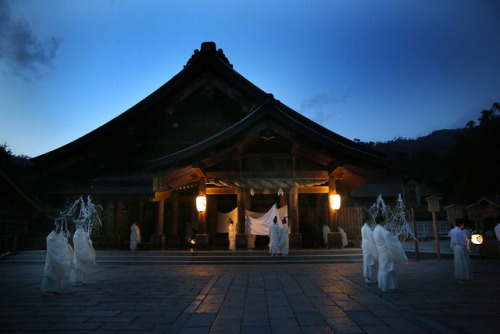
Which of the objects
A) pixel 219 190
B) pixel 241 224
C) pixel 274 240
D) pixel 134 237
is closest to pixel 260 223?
pixel 241 224

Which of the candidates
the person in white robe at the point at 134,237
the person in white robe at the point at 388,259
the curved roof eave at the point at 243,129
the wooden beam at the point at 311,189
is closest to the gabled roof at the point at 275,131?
the curved roof eave at the point at 243,129

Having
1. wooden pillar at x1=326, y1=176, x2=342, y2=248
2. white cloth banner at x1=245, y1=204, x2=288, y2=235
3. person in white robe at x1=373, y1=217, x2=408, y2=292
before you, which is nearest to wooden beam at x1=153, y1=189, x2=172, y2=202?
white cloth banner at x1=245, y1=204, x2=288, y2=235

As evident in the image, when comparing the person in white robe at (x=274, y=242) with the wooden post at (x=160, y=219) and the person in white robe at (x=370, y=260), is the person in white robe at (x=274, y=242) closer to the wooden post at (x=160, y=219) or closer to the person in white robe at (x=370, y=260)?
the person in white robe at (x=370, y=260)

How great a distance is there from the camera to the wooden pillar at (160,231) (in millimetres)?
16688

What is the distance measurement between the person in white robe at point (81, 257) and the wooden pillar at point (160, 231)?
809 cm

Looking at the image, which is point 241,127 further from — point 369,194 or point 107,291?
point 369,194

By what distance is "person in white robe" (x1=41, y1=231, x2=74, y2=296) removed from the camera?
701 cm

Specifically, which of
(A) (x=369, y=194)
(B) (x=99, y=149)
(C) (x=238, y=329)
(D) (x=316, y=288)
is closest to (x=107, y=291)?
(C) (x=238, y=329)

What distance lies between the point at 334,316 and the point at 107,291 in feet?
17.2

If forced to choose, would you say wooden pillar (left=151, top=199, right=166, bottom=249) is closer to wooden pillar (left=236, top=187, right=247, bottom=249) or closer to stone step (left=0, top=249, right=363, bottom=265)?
stone step (left=0, top=249, right=363, bottom=265)

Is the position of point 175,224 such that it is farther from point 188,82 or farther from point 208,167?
point 188,82

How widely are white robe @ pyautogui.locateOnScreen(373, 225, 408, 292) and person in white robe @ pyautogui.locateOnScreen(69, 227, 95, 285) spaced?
743cm

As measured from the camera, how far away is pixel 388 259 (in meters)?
7.03

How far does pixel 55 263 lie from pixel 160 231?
32.8 feet
